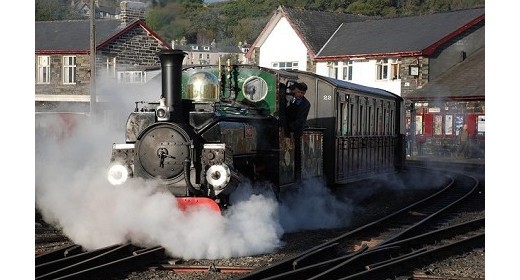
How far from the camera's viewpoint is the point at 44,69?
10.1 meters

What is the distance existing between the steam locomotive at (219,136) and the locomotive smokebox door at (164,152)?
10mm

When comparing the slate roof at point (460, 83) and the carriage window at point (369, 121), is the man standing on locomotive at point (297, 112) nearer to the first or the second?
the carriage window at point (369, 121)

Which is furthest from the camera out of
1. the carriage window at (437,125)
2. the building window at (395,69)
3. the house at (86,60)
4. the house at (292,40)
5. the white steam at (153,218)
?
the house at (292,40)

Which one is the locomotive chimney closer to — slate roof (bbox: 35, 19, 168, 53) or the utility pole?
slate roof (bbox: 35, 19, 168, 53)

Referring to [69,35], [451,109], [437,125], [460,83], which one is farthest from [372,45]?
[69,35]

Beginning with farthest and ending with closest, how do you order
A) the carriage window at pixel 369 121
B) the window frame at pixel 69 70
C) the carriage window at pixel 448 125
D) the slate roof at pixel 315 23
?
the slate roof at pixel 315 23 → the carriage window at pixel 448 125 → the carriage window at pixel 369 121 → the window frame at pixel 69 70

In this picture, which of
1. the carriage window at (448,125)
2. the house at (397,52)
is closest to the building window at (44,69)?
the house at (397,52)

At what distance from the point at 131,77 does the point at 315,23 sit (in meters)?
27.5

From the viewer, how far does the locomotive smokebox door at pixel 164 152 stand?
879 cm

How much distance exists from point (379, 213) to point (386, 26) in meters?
23.1

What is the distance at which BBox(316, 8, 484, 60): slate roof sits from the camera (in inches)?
1200

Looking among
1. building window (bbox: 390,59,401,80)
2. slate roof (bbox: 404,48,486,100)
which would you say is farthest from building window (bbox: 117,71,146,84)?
building window (bbox: 390,59,401,80)

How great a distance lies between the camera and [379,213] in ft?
45.2
